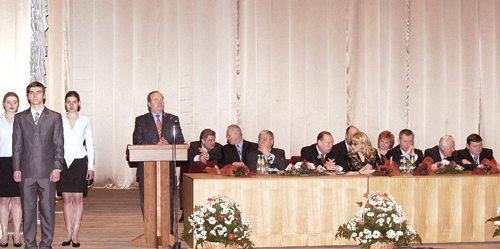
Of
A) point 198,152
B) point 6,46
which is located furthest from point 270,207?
point 6,46

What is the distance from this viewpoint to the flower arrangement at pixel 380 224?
4539mm

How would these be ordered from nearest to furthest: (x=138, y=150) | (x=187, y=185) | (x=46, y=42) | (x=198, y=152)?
(x=138, y=150)
(x=187, y=185)
(x=198, y=152)
(x=46, y=42)

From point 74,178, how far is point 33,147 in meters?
0.54

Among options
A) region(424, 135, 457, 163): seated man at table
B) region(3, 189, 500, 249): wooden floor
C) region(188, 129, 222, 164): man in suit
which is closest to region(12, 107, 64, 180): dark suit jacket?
region(3, 189, 500, 249): wooden floor

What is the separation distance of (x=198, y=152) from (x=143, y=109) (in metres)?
3.13

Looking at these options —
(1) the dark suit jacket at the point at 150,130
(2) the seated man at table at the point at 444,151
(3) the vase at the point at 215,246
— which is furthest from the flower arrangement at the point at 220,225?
(2) the seated man at table at the point at 444,151

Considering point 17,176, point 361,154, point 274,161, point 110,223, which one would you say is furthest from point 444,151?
point 17,176

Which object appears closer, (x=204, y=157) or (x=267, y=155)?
(x=267, y=155)

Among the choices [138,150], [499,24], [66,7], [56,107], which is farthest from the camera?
[499,24]

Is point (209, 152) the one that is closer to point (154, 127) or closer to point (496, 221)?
point (154, 127)

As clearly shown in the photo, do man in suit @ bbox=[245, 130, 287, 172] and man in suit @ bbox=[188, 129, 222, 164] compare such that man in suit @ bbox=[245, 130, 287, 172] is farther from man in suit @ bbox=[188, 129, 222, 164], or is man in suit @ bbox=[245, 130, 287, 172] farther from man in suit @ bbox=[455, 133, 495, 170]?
man in suit @ bbox=[455, 133, 495, 170]

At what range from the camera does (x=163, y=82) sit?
9.55 meters

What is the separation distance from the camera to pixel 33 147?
4680 millimetres

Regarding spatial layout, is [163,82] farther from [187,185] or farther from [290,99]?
[187,185]
